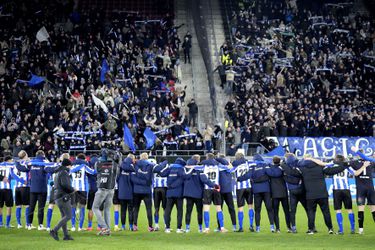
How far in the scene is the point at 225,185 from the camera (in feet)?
85.1

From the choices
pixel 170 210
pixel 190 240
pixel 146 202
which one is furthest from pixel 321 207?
pixel 146 202

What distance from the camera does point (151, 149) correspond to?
40406 mm

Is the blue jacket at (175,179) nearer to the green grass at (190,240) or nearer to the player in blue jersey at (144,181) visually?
the player in blue jersey at (144,181)

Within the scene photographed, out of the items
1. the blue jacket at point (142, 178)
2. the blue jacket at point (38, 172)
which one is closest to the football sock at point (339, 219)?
the blue jacket at point (142, 178)

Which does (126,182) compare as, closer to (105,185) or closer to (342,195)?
(105,185)

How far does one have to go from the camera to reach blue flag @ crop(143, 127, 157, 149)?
40.5 m

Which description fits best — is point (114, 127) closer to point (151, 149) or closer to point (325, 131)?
point (151, 149)

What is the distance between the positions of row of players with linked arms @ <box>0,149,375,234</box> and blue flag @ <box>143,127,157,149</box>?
45.3ft

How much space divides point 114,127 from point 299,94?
36.3 feet

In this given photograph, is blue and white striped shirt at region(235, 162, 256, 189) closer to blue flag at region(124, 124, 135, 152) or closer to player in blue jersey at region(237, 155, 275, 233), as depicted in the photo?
player in blue jersey at region(237, 155, 275, 233)

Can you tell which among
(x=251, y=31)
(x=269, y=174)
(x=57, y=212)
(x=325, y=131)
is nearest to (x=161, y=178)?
(x=269, y=174)

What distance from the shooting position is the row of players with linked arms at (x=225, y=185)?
24.9m

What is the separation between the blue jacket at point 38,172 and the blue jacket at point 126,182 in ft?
7.00

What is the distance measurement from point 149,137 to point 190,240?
17641 mm
